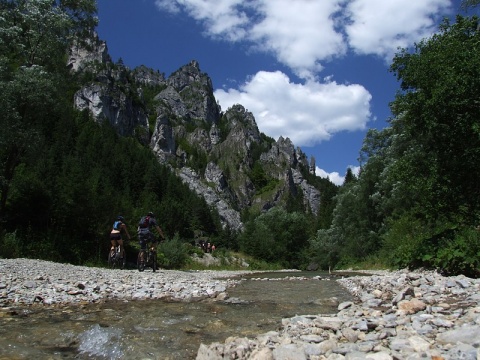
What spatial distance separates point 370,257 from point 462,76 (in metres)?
28.4

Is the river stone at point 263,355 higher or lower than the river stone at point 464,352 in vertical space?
lower

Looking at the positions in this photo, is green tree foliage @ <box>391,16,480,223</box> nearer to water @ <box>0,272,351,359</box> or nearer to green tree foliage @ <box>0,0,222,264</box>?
water @ <box>0,272,351,359</box>

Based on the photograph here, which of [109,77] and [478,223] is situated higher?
[109,77]

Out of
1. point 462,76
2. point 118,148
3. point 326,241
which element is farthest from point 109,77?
point 462,76

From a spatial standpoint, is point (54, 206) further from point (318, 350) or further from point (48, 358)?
point (318, 350)

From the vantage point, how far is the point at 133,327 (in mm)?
6973

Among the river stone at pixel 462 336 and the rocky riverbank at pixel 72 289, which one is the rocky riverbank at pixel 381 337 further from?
the rocky riverbank at pixel 72 289

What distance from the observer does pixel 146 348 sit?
19.1ft

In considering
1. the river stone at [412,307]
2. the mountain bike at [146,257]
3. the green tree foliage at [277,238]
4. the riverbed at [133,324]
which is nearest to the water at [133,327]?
the riverbed at [133,324]

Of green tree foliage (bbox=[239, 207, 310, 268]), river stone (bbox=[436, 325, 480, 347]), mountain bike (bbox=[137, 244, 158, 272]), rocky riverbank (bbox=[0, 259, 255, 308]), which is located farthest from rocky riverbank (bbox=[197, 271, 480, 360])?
green tree foliage (bbox=[239, 207, 310, 268])

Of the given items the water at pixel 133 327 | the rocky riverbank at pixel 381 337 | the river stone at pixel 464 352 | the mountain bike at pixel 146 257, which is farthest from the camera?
the mountain bike at pixel 146 257

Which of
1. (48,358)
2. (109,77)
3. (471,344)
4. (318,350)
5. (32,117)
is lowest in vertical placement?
(48,358)

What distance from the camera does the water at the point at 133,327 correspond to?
221 inches

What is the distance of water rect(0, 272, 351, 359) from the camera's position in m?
5.62
